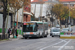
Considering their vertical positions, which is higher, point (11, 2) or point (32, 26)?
point (11, 2)

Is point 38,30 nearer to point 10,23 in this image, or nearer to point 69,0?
point 10,23

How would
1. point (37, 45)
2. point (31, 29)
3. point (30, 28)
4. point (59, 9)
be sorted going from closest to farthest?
point (37, 45)
point (31, 29)
point (30, 28)
point (59, 9)

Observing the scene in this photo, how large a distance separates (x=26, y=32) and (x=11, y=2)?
707cm

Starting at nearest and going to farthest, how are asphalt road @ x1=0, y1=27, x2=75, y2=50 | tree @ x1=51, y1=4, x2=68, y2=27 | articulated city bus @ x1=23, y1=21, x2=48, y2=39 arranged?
asphalt road @ x1=0, y1=27, x2=75, y2=50 → articulated city bus @ x1=23, y1=21, x2=48, y2=39 → tree @ x1=51, y1=4, x2=68, y2=27

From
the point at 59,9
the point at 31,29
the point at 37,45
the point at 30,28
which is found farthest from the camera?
the point at 59,9

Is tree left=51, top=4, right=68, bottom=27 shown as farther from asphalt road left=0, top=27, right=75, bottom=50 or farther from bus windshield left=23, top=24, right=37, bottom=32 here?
asphalt road left=0, top=27, right=75, bottom=50

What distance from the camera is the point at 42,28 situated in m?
36.5

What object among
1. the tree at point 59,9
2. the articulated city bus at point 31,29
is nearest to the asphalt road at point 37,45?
the articulated city bus at point 31,29

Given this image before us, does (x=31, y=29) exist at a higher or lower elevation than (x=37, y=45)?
higher

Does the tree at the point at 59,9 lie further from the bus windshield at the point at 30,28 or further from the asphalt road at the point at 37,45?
the asphalt road at the point at 37,45

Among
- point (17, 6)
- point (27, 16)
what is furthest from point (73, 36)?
point (27, 16)

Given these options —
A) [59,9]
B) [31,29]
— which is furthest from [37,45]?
[59,9]

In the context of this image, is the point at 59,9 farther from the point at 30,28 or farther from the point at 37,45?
the point at 37,45

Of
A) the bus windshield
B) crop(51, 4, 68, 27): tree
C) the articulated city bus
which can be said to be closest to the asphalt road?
the articulated city bus
